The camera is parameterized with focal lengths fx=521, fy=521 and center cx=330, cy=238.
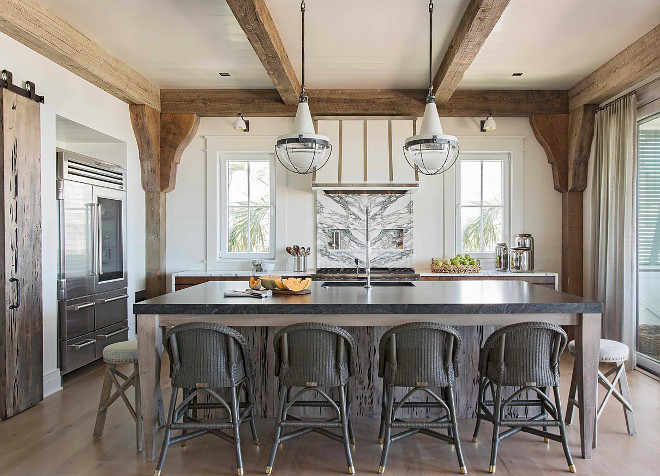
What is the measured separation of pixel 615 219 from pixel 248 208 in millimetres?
4132

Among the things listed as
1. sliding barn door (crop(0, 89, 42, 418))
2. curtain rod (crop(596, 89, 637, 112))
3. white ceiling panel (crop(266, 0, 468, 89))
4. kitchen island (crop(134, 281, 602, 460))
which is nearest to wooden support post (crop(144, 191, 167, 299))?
sliding barn door (crop(0, 89, 42, 418))

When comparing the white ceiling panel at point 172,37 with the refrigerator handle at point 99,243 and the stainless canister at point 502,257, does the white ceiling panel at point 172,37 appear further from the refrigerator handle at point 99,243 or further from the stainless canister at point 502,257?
the stainless canister at point 502,257

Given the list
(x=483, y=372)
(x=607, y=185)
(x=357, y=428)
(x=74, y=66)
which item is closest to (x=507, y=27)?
(x=607, y=185)

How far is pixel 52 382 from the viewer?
429cm

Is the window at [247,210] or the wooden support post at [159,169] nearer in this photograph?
the wooden support post at [159,169]

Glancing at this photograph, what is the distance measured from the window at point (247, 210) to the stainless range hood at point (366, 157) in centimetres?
88

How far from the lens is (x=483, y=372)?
3025 millimetres

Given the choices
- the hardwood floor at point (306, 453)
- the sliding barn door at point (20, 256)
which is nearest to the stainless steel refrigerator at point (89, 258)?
the sliding barn door at point (20, 256)

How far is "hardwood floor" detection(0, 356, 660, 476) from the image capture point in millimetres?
2895

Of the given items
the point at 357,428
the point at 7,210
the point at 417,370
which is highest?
the point at 7,210

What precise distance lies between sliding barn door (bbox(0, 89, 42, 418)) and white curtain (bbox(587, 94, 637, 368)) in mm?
5177

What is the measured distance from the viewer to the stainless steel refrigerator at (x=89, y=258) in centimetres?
446

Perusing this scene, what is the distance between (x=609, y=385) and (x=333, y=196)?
12.6 ft

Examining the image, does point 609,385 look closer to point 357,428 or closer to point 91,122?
point 357,428
